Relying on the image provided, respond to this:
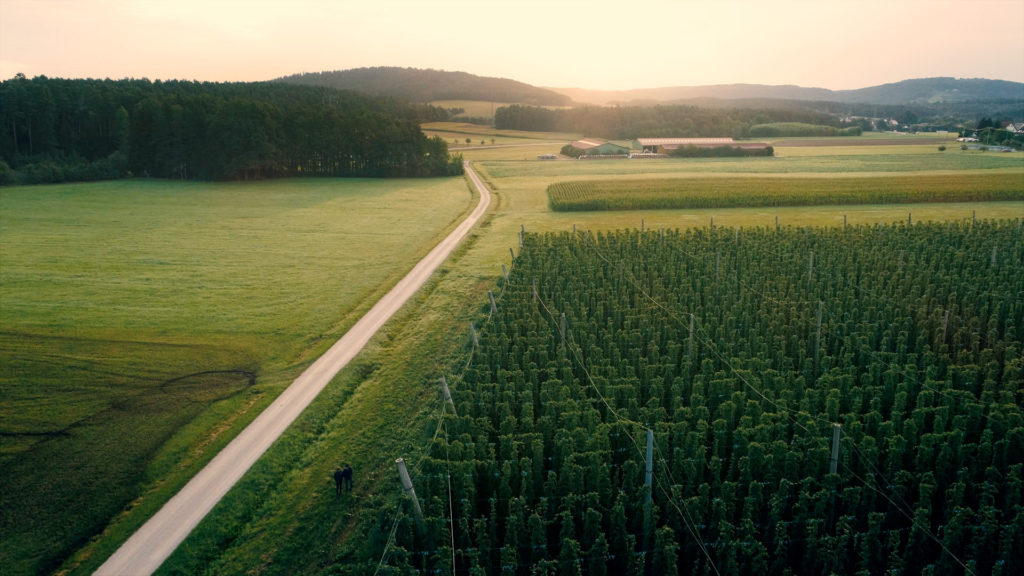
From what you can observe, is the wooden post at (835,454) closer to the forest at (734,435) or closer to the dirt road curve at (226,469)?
the forest at (734,435)

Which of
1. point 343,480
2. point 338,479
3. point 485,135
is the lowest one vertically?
point 343,480

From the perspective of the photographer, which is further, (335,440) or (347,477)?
(335,440)

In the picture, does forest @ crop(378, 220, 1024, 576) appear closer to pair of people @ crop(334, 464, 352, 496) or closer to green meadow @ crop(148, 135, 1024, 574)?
green meadow @ crop(148, 135, 1024, 574)

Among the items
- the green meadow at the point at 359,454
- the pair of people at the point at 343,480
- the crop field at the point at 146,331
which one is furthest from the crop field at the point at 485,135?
the pair of people at the point at 343,480

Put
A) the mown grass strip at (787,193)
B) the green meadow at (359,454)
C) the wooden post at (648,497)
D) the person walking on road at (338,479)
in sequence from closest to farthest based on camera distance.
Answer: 1. the wooden post at (648,497)
2. the green meadow at (359,454)
3. the person walking on road at (338,479)
4. the mown grass strip at (787,193)

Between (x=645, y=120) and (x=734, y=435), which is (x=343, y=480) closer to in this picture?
(x=734, y=435)

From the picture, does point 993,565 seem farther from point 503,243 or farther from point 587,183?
point 587,183

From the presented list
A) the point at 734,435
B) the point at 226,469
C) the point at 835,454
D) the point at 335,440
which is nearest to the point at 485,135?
the point at 335,440

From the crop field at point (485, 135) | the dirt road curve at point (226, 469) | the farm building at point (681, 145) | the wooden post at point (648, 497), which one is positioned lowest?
the dirt road curve at point (226, 469)
